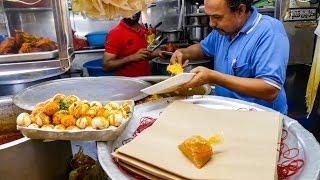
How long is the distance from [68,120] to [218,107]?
775mm

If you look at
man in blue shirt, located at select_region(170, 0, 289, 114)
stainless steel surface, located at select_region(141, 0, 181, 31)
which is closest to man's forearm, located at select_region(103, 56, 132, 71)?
man in blue shirt, located at select_region(170, 0, 289, 114)

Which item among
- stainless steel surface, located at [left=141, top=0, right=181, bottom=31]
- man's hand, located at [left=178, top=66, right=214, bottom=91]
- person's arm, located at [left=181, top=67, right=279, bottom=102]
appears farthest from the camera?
stainless steel surface, located at [left=141, top=0, right=181, bottom=31]

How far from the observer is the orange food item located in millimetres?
898

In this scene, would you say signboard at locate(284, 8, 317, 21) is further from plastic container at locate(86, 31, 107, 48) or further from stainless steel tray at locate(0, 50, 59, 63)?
stainless steel tray at locate(0, 50, 59, 63)

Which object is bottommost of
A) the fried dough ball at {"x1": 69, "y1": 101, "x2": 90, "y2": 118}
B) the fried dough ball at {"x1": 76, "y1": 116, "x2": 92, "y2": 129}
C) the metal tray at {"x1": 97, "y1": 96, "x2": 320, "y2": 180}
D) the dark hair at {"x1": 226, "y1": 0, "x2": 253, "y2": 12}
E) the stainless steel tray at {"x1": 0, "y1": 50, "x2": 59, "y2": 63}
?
the metal tray at {"x1": 97, "y1": 96, "x2": 320, "y2": 180}

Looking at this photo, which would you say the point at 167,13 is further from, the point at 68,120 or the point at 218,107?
the point at 68,120

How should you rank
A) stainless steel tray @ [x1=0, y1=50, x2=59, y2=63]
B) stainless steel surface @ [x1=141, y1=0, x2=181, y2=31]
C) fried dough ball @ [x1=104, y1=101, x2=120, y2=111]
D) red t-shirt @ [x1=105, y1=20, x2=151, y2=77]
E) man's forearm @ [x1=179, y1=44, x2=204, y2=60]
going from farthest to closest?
stainless steel surface @ [x1=141, y1=0, x2=181, y2=31]
red t-shirt @ [x1=105, y1=20, x2=151, y2=77]
man's forearm @ [x1=179, y1=44, x2=204, y2=60]
fried dough ball @ [x1=104, y1=101, x2=120, y2=111]
stainless steel tray @ [x1=0, y1=50, x2=59, y2=63]

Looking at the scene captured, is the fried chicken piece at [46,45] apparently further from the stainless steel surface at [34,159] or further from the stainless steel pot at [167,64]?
the stainless steel pot at [167,64]

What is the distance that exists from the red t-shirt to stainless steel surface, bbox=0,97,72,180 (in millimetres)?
1920

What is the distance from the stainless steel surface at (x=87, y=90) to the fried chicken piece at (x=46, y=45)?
17.1 inches

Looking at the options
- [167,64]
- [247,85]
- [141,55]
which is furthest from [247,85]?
[141,55]

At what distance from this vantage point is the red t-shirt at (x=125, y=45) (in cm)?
321

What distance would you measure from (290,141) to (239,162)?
0.34 meters

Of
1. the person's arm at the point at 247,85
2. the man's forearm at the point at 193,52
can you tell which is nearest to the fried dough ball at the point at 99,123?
the person's arm at the point at 247,85
